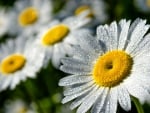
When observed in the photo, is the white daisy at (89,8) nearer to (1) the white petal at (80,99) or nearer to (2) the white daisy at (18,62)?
(2) the white daisy at (18,62)

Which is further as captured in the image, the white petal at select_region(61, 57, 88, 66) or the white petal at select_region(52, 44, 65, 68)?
the white petal at select_region(52, 44, 65, 68)

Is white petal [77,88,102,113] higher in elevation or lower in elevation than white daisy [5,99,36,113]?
lower

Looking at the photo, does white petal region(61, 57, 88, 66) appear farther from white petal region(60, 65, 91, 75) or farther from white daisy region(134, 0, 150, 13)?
white daisy region(134, 0, 150, 13)

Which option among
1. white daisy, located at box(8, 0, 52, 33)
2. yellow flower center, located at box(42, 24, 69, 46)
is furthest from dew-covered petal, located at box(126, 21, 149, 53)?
white daisy, located at box(8, 0, 52, 33)

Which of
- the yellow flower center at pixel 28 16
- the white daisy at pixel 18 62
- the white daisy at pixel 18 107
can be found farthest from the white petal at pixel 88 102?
the yellow flower center at pixel 28 16

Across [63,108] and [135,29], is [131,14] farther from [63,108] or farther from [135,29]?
[135,29]

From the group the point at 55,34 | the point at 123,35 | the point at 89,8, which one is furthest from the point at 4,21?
the point at 123,35

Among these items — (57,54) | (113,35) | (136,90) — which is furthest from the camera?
(57,54)

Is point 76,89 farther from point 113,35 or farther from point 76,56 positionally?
point 113,35
